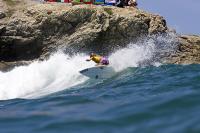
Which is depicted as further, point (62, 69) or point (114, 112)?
point (62, 69)

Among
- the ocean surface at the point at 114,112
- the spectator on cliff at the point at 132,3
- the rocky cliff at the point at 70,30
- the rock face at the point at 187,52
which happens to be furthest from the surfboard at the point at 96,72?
the spectator on cliff at the point at 132,3

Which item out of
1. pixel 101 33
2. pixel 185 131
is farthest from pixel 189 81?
pixel 101 33

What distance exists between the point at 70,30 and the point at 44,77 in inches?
184

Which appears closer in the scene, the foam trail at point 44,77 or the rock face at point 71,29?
the foam trail at point 44,77

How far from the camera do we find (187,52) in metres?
28.4

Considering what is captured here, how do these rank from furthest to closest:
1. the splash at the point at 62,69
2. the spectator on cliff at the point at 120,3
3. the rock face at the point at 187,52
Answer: the spectator on cliff at the point at 120,3, the rock face at the point at 187,52, the splash at the point at 62,69

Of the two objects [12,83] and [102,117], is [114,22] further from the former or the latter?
[102,117]

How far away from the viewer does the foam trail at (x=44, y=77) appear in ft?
68.9

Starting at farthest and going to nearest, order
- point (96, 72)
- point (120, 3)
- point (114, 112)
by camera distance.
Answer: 1. point (120, 3)
2. point (96, 72)
3. point (114, 112)

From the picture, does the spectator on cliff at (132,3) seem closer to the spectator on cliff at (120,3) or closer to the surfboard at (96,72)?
the spectator on cliff at (120,3)

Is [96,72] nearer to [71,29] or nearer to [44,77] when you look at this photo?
[44,77]

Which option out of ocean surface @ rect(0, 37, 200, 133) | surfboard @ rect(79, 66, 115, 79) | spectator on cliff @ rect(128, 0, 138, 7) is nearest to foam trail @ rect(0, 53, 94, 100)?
surfboard @ rect(79, 66, 115, 79)

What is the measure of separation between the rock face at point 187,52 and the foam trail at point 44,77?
5535mm

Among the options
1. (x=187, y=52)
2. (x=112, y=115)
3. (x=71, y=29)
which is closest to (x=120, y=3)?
(x=71, y=29)
